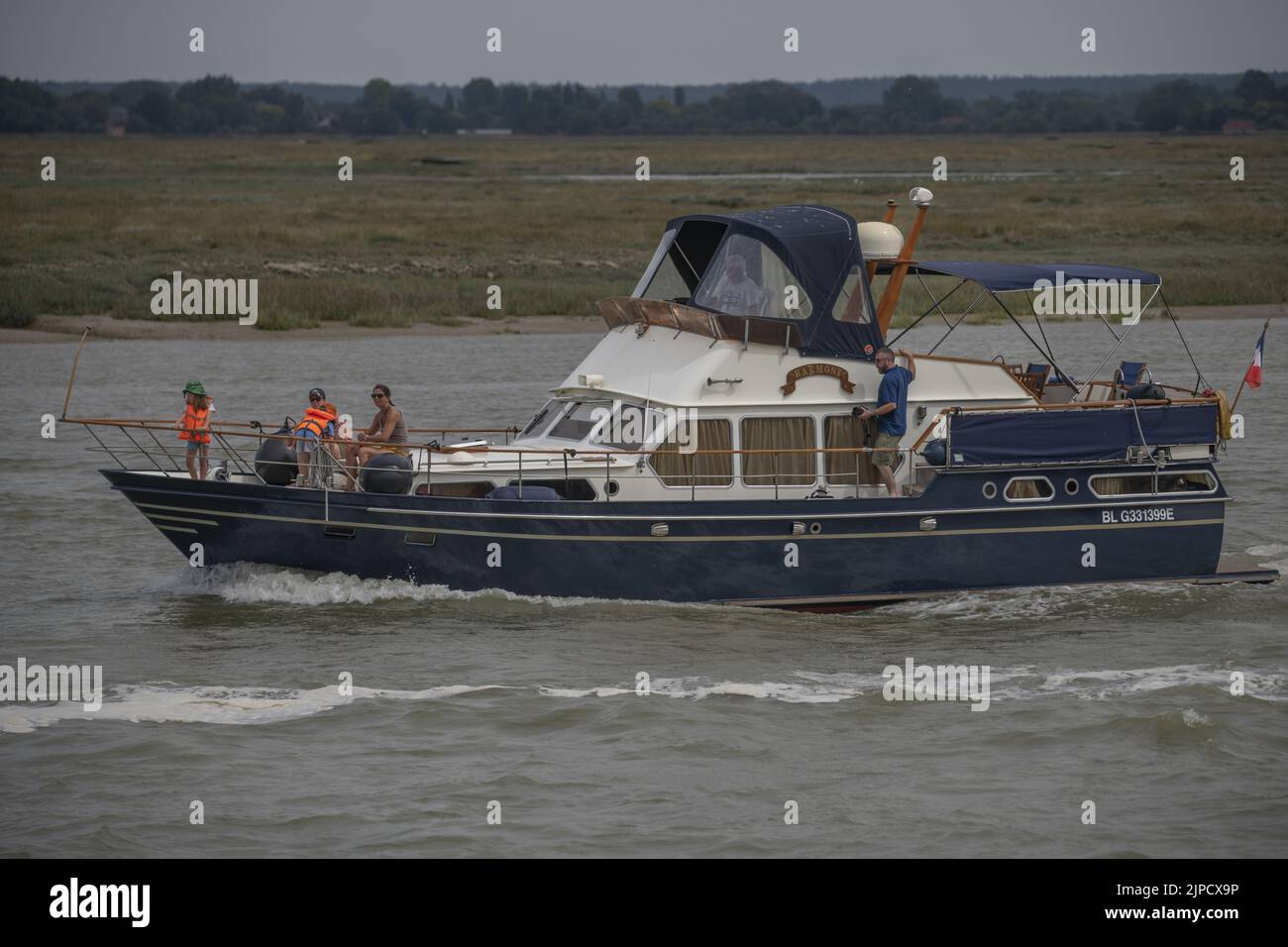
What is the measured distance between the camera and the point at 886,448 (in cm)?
1992

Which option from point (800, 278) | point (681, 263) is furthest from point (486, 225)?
point (800, 278)

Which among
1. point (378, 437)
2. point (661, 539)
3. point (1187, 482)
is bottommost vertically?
point (661, 539)

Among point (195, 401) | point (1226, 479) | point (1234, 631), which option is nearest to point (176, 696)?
point (195, 401)

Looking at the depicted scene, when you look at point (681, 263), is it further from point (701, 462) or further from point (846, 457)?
point (846, 457)

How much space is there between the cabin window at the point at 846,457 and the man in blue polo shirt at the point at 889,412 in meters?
0.24

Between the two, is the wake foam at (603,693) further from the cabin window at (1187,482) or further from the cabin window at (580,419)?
the cabin window at (580,419)

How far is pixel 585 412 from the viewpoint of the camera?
67.5 ft

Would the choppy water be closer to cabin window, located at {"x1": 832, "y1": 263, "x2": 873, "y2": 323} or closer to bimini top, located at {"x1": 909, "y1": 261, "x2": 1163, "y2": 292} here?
bimini top, located at {"x1": 909, "y1": 261, "x2": 1163, "y2": 292}

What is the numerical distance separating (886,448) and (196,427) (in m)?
8.22

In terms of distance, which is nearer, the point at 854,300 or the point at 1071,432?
the point at 1071,432
